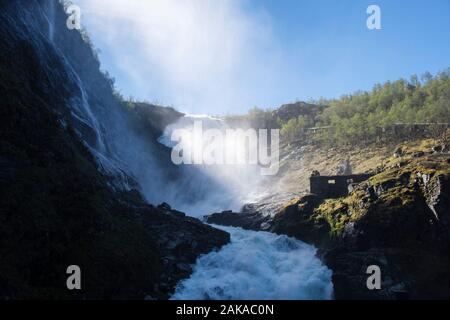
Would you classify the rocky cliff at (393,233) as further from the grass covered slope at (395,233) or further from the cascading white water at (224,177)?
the cascading white water at (224,177)

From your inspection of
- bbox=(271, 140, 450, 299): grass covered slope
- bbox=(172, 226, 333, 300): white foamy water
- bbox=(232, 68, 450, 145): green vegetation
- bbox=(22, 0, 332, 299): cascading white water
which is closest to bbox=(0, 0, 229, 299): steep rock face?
bbox=(172, 226, 333, 300): white foamy water

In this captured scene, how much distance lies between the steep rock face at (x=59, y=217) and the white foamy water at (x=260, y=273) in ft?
5.89

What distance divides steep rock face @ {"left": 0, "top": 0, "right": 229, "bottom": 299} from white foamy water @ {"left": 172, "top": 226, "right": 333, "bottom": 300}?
1.79m

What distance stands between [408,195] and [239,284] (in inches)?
763

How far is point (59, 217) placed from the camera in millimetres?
37781

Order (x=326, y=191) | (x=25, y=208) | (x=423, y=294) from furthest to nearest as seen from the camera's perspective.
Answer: (x=326, y=191) → (x=423, y=294) → (x=25, y=208)

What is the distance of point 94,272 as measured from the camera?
36.8 metres

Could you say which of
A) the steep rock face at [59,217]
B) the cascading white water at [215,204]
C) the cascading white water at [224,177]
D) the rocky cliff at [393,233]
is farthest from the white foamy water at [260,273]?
the cascading white water at [224,177]

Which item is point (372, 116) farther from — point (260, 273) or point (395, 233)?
point (260, 273)

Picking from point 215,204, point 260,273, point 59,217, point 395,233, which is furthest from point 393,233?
point 215,204

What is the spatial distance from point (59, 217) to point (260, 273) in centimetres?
2036

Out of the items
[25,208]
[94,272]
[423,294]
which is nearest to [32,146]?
[25,208]

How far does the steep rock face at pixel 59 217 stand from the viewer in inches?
1350
